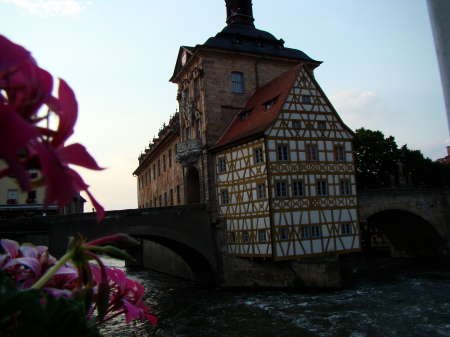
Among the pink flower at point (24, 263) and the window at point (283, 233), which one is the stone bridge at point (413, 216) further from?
the pink flower at point (24, 263)

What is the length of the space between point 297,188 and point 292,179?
51cm

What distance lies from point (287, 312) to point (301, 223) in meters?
5.56

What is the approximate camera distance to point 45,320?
95 centimetres

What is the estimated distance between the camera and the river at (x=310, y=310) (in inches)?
583

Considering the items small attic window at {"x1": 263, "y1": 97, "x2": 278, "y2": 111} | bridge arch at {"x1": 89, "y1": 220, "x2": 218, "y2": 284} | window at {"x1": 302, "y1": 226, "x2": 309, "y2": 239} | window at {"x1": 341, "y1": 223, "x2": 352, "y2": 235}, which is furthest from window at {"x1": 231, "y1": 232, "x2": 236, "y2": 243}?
small attic window at {"x1": 263, "y1": 97, "x2": 278, "y2": 111}

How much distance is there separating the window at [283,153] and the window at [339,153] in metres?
2.96

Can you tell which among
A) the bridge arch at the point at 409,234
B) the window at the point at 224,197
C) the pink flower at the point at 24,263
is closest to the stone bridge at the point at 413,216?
the bridge arch at the point at 409,234

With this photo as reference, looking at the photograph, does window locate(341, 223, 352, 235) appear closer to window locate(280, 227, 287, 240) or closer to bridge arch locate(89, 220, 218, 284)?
window locate(280, 227, 287, 240)

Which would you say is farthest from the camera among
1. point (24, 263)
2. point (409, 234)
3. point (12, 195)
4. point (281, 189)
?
point (409, 234)

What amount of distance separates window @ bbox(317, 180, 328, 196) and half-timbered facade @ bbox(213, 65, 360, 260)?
0.05 m

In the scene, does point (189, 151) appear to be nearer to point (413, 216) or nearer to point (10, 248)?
point (413, 216)

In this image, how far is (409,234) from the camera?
3559 cm

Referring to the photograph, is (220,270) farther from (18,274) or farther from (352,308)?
(18,274)

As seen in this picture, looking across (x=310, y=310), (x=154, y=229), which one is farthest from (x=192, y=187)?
(x=310, y=310)
